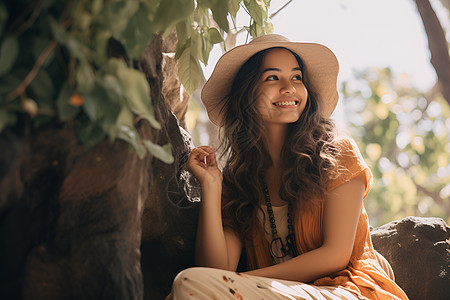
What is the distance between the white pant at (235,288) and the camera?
66.0 inches

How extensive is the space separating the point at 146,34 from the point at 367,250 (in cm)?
154

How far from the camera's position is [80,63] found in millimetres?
1009

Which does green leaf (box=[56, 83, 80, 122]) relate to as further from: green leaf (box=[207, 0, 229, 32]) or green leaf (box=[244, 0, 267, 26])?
green leaf (box=[244, 0, 267, 26])

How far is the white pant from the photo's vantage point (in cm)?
168

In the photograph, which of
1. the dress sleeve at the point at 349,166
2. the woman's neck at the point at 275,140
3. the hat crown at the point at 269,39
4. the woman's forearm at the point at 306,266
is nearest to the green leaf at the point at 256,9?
the hat crown at the point at 269,39

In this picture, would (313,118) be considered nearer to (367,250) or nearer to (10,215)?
(367,250)

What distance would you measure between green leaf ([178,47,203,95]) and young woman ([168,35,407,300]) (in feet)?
1.51

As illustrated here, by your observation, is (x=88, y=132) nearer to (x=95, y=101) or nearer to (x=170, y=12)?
(x=95, y=101)

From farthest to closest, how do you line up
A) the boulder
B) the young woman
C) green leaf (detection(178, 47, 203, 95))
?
the boulder → the young woman → green leaf (detection(178, 47, 203, 95))

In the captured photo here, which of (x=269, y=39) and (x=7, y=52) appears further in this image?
(x=269, y=39)

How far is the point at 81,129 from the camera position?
47.2 inches

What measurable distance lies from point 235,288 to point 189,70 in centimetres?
78

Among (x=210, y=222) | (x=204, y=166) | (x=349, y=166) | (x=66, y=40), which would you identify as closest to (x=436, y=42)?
(x=349, y=166)

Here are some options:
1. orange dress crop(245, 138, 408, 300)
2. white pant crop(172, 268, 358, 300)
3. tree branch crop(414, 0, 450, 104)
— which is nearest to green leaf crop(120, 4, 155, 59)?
white pant crop(172, 268, 358, 300)
